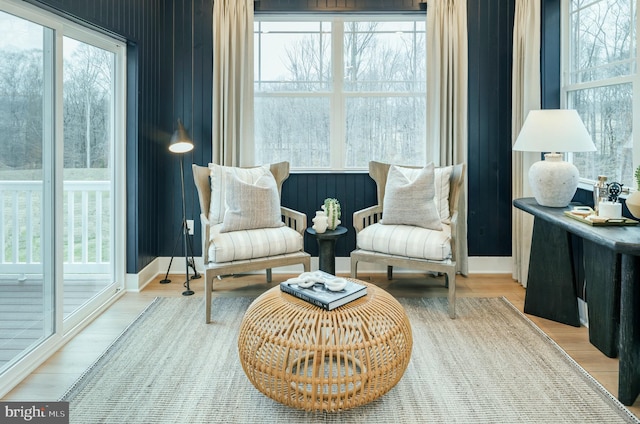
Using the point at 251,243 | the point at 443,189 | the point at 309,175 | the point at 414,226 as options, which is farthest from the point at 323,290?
the point at 309,175

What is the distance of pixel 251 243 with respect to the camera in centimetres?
346

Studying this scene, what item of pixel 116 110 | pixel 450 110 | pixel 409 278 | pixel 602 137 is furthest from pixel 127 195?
pixel 602 137

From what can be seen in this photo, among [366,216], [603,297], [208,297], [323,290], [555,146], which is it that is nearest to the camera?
[323,290]

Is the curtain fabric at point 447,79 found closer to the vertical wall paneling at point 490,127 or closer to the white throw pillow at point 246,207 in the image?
the vertical wall paneling at point 490,127

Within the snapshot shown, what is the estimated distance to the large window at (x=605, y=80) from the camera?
122 inches

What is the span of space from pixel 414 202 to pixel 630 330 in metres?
1.74

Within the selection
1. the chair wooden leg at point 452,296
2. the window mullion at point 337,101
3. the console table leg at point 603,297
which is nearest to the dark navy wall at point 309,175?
the window mullion at point 337,101

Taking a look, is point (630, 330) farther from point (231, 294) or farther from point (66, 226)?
point (66, 226)

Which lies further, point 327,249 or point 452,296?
point 327,249

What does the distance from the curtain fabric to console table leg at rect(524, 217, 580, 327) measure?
111 cm

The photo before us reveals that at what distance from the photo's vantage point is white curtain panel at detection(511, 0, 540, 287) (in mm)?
3955

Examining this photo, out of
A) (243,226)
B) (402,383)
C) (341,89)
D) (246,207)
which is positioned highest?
(341,89)

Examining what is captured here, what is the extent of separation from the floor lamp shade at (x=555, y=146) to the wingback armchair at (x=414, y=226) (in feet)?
2.12

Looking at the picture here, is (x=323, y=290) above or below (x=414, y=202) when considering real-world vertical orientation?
below
